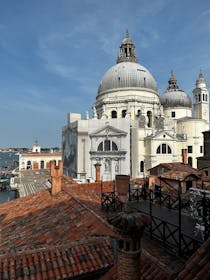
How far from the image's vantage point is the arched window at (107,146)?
33.9 metres

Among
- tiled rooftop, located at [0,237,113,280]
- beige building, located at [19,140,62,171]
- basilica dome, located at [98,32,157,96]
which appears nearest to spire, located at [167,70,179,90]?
basilica dome, located at [98,32,157,96]

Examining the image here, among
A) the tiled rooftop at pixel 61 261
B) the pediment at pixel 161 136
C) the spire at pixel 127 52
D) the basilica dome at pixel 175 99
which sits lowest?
the tiled rooftop at pixel 61 261

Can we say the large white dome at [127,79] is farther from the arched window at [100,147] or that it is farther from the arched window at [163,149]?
the arched window at [100,147]

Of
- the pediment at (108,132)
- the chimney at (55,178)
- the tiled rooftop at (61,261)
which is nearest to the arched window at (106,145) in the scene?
the pediment at (108,132)

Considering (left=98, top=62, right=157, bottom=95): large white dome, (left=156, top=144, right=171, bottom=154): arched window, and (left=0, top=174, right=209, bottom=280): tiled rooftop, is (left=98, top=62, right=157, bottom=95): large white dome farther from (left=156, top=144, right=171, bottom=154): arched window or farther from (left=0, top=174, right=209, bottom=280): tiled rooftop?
(left=0, top=174, right=209, bottom=280): tiled rooftop

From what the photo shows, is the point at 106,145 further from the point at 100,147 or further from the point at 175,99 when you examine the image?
the point at 175,99

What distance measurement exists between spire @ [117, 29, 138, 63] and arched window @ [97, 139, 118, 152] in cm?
2169

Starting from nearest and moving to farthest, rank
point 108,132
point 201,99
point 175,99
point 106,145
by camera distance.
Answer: point 108,132 < point 106,145 < point 175,99 < point 201,99

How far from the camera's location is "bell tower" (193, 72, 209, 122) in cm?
4819

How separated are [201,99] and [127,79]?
1689 cm

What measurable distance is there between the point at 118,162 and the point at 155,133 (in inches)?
263

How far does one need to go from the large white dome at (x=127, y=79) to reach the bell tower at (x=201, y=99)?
1039 cm

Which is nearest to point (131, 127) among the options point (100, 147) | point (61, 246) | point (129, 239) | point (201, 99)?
point (100, 147)

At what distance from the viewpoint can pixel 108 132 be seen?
111 ft
